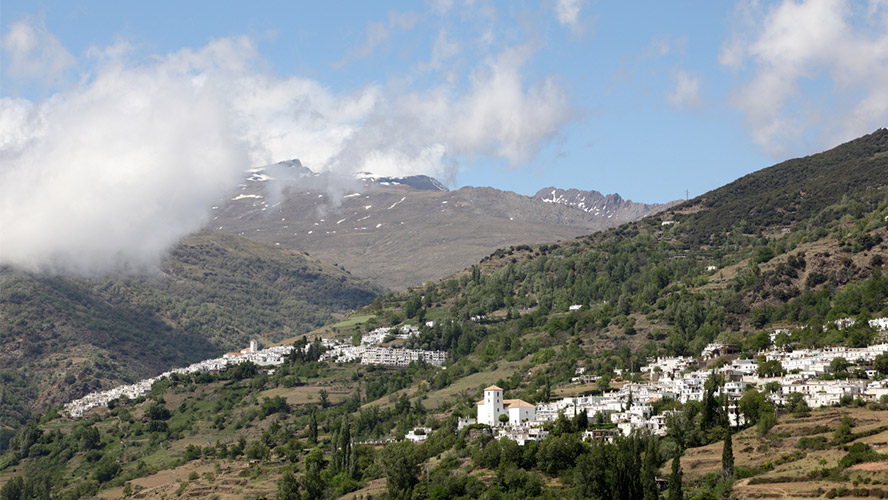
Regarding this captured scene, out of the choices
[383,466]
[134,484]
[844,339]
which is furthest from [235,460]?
[844,339]

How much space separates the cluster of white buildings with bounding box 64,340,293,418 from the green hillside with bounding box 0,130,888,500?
194 inches

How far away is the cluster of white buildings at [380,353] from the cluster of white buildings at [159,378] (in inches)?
344

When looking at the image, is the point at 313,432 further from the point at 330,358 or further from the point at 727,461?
the point at 727,461

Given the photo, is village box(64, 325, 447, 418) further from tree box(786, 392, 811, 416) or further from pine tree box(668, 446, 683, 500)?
pine tree box(668, 446, 683, 500)

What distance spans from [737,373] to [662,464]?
71.1ft

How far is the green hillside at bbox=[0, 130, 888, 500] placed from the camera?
3132 inches

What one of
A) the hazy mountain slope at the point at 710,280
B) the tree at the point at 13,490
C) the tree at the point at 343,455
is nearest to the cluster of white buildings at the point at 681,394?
the hazy mountain slope at the point at 710,280

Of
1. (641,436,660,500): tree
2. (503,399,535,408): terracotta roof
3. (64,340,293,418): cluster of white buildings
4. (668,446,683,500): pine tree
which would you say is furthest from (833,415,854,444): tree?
(64,340,293,418): cluster of white buildings

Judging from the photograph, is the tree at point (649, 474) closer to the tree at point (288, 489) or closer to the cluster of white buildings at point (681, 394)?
the cluster of white buildings at point (681, 394)

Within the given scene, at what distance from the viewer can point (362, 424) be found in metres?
125

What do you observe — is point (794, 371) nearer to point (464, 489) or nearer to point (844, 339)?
point (844, 339)

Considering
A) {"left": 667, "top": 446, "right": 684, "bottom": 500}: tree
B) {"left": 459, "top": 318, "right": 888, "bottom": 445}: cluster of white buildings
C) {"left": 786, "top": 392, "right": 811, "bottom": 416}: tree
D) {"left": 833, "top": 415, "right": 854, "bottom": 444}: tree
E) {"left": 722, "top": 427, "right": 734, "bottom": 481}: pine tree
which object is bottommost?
{"left": 667, "top": 446, "right": 684, "bottom": 500}: tree

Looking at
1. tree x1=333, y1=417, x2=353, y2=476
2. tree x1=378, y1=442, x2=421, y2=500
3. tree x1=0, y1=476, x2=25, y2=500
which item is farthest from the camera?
tree x1=0, y1=476, x2=25, y2=500

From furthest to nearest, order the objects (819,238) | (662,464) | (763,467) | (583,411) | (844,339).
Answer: (819,238) < (844,339) < (583,411) < (662,464) < (763,467)
